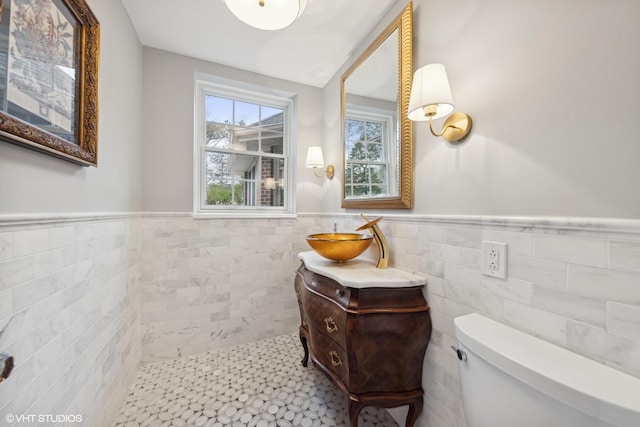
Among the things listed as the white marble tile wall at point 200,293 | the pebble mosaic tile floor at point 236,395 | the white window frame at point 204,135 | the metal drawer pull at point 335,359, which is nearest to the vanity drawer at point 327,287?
the metal drawer pull at point 335,359

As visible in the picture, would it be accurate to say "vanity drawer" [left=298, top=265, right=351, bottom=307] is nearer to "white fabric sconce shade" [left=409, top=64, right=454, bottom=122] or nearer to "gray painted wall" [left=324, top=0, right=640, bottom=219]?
"gray painted wall" [left=324, top=0, right=640, bottom=219]

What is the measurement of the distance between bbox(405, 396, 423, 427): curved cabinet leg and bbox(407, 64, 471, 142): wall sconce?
1229 millimetres

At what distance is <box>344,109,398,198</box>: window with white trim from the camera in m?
1.48

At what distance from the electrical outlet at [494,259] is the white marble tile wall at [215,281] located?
1.62 metres

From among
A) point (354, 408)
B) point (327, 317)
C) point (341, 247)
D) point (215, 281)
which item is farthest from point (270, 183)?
point (354, 408)

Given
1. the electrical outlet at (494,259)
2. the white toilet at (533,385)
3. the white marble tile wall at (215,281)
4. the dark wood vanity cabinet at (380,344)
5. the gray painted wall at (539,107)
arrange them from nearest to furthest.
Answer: the white toilet at (533,385)
the gray painted wall at (539,107)
the electrical outlet at (494,259)
the dark wood vanity cabinet at (380,344)
the white marble tile wall at (215,281)

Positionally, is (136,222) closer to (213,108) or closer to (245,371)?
(213,108)

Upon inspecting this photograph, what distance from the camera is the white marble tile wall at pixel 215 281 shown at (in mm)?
1882

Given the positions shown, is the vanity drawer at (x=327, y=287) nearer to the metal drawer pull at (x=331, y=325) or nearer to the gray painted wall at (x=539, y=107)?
the metal drawer pull at (x=331, y=325)

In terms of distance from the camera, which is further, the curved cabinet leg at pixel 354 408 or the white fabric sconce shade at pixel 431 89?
the curved cabinet leg at pixel 354 408

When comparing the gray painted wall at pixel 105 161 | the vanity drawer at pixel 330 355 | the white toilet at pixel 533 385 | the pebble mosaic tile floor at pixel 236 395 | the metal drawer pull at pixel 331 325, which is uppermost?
the gray painted wall at pixel 105 161

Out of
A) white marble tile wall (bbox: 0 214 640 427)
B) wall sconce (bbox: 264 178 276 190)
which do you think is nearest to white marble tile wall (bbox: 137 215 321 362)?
white marble tile wall (bbox: 0 214 640 427)

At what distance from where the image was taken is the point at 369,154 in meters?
1.69

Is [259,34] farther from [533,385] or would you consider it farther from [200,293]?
[533,385]
